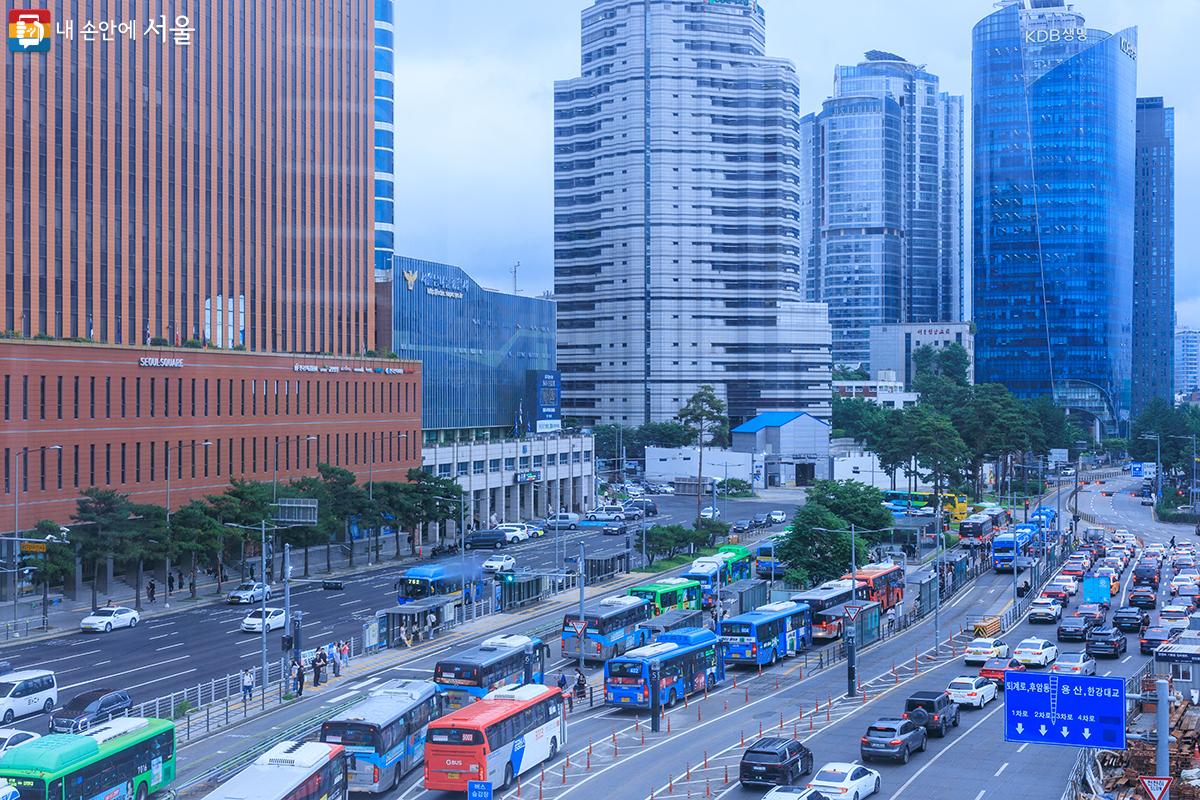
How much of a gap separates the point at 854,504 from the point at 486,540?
31.9 m

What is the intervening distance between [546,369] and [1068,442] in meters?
83.2

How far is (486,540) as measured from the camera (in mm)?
99000

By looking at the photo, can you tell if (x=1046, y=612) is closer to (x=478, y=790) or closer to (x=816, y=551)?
(x=816, y=551)

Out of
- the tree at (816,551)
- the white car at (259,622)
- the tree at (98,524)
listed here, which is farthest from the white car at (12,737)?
the tree at (816,551)

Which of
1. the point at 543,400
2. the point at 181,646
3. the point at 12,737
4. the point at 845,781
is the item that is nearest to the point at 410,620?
the point at 181,646

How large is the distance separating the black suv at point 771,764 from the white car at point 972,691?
1156cm

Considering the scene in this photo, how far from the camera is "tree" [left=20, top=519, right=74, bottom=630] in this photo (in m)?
60.0

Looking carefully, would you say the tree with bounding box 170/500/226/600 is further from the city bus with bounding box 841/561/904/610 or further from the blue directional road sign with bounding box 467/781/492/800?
the blue directional road sign with bounding box 467/781/492/800

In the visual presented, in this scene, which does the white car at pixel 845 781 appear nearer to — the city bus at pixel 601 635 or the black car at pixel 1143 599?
the city bus at pixel 601 635

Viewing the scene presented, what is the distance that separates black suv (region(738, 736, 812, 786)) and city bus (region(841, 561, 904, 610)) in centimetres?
3173

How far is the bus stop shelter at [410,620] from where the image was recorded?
184 ft

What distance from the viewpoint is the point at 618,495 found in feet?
469

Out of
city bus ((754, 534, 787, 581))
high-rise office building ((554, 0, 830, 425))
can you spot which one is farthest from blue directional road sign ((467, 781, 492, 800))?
high-rise office building ((554, 0, 830, 425))

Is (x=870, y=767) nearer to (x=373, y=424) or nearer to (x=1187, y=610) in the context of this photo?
(x=1187, y=610)
